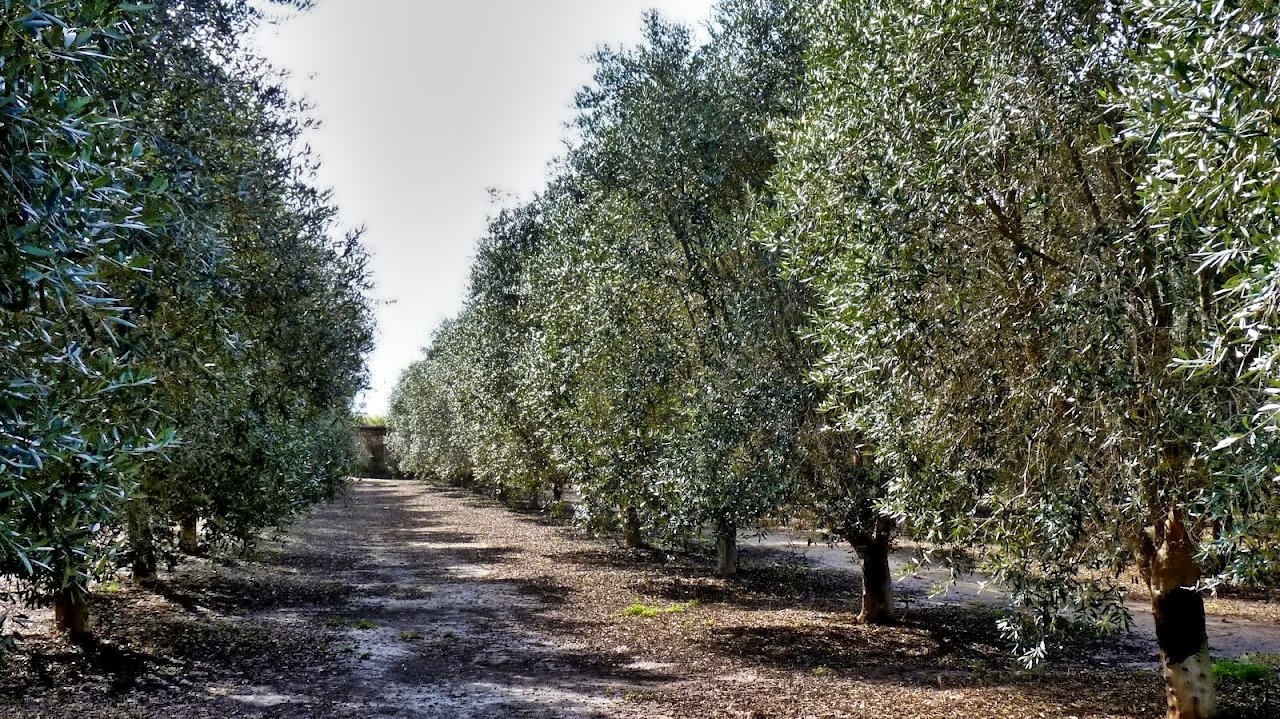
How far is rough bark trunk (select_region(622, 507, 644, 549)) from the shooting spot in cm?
2579

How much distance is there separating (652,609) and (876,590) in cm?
500

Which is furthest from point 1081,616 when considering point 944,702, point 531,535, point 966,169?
point 531,535

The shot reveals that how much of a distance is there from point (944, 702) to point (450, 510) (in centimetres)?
4415

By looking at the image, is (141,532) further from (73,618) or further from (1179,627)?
(1179,627)

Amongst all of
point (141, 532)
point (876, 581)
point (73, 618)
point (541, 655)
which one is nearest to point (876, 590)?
point (876, 581)

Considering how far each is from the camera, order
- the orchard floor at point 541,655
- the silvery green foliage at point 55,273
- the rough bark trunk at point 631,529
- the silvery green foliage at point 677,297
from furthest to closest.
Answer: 1. the rough bark trunk at point 631,529
2. the silvery green foliage at point 677,297
3. the orchard floor at point 541,655
4. the silvery green foliage at point 55,273

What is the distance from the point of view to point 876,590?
18.0 meters

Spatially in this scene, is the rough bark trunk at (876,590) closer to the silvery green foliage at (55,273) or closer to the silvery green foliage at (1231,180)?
the silvery green foliage at (1231,180)

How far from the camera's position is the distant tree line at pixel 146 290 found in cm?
463

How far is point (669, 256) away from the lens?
20984mm

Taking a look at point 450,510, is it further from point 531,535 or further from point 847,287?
point 847,287

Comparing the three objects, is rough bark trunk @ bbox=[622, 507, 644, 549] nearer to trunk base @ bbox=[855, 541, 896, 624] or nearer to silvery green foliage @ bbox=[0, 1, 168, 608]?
trunk base @ bbox=[855, 541, 896, 624]

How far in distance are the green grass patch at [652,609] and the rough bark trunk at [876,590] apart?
4.12m

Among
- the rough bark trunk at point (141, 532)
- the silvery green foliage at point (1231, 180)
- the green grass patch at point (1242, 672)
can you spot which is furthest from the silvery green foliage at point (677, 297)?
the rough bark trunk at point (141, 532)
